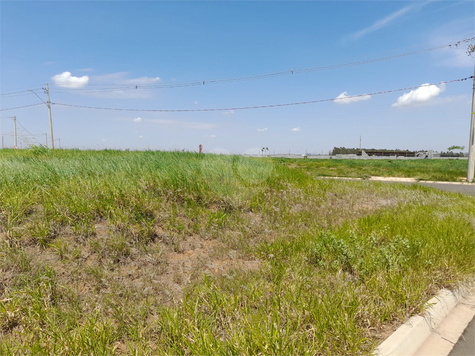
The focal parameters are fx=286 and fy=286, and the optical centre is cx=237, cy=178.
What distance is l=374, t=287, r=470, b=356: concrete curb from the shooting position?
7.83ft

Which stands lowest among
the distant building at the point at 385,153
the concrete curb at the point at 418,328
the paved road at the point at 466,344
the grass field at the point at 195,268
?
the paved road at the point at 466,344

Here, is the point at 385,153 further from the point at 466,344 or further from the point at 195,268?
the point at 195,268

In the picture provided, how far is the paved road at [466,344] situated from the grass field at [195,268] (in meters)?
0.41

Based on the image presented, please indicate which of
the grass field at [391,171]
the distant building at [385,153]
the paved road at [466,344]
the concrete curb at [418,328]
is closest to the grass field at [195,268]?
the concrete curb at [418,328]

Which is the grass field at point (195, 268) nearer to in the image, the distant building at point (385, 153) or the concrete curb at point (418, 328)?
the concrete curb at point (418, 328)

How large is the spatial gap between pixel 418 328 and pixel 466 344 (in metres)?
0.44

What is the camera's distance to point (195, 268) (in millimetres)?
3604

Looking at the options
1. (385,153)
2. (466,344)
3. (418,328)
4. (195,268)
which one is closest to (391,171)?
(466,344)

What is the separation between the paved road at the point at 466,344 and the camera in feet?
8.25

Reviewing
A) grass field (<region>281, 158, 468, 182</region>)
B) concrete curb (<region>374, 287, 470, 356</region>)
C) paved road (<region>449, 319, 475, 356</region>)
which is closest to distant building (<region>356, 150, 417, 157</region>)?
grass field (<region>281, 158, 468, 182</region>)

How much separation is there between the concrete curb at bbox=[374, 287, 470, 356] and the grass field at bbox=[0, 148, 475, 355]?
0.10m

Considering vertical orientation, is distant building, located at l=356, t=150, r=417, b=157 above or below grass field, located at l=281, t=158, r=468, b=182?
above

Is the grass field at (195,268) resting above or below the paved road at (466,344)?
above

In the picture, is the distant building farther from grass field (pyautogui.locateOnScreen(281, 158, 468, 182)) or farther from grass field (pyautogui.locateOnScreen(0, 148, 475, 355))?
grass field (pyautogui.locateOnScreen(0, 148, 475, 355))
